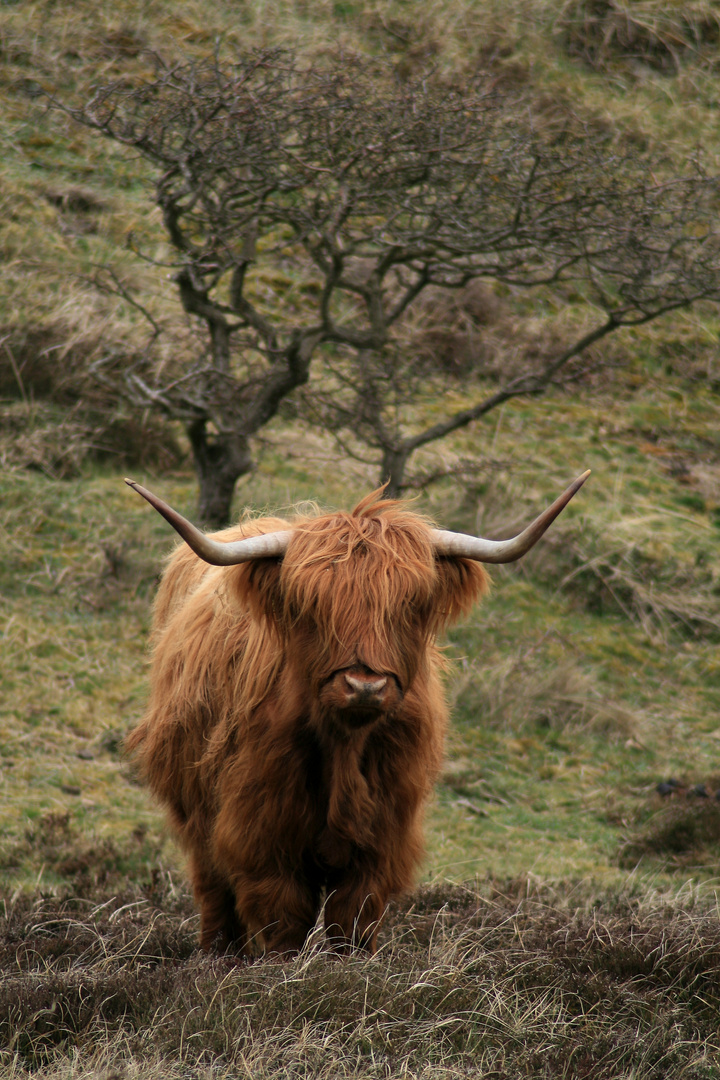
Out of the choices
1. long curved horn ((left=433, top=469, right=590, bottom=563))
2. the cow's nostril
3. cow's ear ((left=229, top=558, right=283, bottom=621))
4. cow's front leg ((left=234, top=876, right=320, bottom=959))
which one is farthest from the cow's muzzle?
cow's front leg ((left=234, top=876, right=320, bottom=959))

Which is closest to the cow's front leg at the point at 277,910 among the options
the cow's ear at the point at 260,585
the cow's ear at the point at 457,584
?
the cow's ear at the point at 260,585

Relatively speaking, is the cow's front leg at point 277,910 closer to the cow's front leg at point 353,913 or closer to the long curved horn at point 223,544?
the cow's front leg at point 353,913

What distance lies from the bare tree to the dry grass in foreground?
4620mm

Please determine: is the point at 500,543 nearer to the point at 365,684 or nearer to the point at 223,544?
the point at 365,684

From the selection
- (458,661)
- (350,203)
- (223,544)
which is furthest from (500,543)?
(458,661)

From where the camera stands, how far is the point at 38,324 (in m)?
9.94

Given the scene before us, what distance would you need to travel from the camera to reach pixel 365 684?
2.93 meters

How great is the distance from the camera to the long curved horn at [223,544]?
2898mm

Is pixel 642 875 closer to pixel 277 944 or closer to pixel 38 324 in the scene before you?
pixel 277 944

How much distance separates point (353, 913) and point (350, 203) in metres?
5.15

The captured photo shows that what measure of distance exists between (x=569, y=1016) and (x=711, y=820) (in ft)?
10.0

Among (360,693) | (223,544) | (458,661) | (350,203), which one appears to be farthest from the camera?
(458,661)

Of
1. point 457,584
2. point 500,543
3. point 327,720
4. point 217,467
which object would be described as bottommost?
point 217,467

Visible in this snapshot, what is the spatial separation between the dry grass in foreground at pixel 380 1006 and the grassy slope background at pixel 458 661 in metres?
0.01
